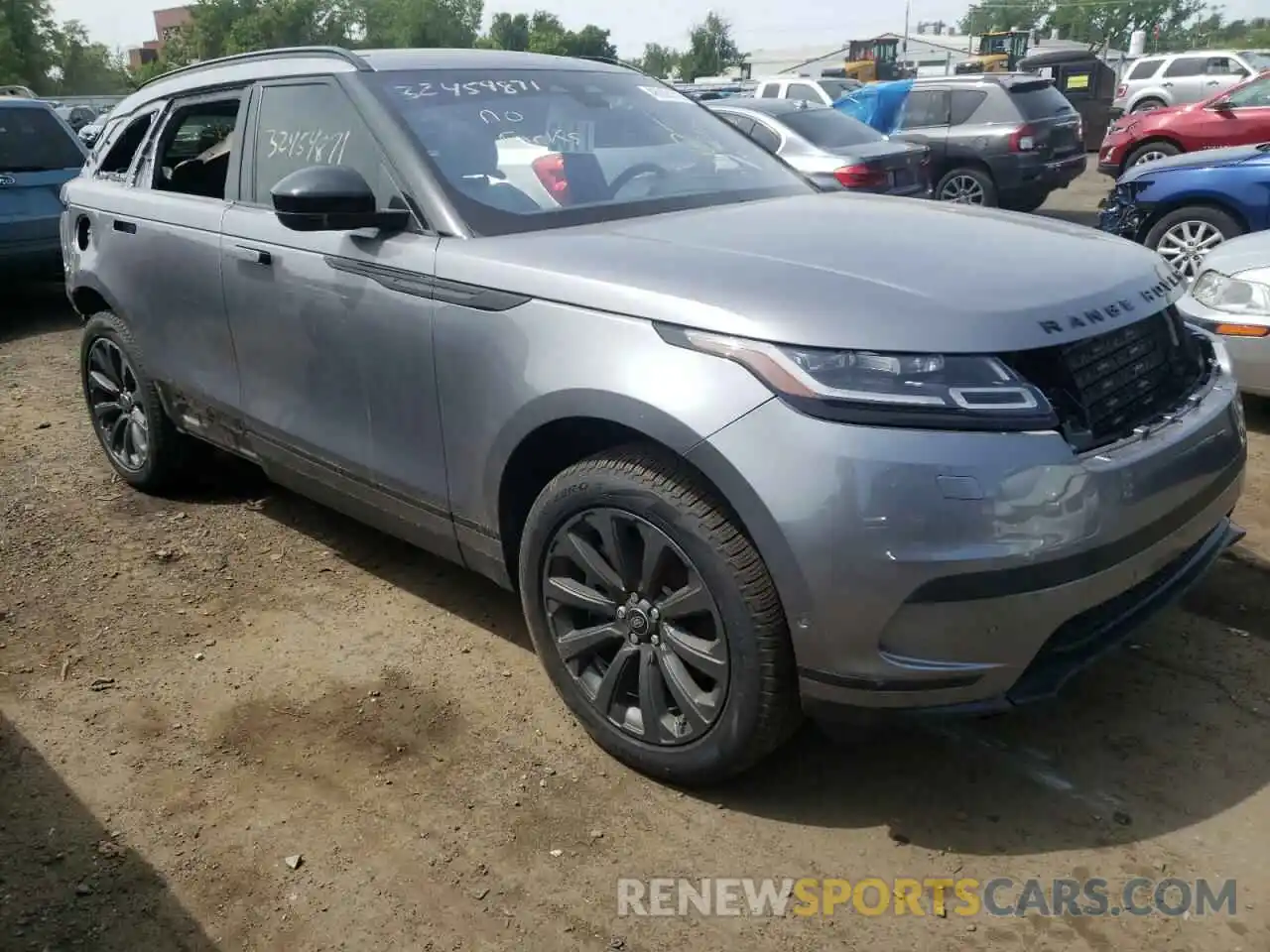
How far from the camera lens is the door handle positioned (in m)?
3.55

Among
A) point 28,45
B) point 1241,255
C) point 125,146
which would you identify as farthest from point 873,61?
point 28,45

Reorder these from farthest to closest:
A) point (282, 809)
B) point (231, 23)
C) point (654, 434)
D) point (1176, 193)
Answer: point (231, 23) → point (1176, 193) → point (282, 809) → point (654, 434)

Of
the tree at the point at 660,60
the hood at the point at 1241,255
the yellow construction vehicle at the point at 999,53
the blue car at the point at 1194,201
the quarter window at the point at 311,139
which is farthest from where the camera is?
the tree at the point at 660,60

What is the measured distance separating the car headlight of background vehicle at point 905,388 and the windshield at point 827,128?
786 cm

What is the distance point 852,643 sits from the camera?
2295mm

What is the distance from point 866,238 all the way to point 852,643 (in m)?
1.13

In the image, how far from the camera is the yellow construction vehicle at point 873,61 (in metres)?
40.7

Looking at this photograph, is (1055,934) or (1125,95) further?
(1125,95)

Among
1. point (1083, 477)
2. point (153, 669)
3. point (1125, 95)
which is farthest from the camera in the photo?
point (1125, 95)

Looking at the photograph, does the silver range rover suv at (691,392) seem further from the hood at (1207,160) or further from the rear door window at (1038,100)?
the rear door window at (1038,100)

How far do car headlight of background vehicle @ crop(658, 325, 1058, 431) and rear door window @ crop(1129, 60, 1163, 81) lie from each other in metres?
26.2

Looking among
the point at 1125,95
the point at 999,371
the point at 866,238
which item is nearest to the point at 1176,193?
the point at 866,238

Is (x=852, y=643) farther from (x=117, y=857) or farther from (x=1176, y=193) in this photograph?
(x=1176, y=193)

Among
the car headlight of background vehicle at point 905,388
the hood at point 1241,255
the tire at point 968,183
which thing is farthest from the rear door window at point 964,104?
the car headlight of background vehicle at point 905,388
